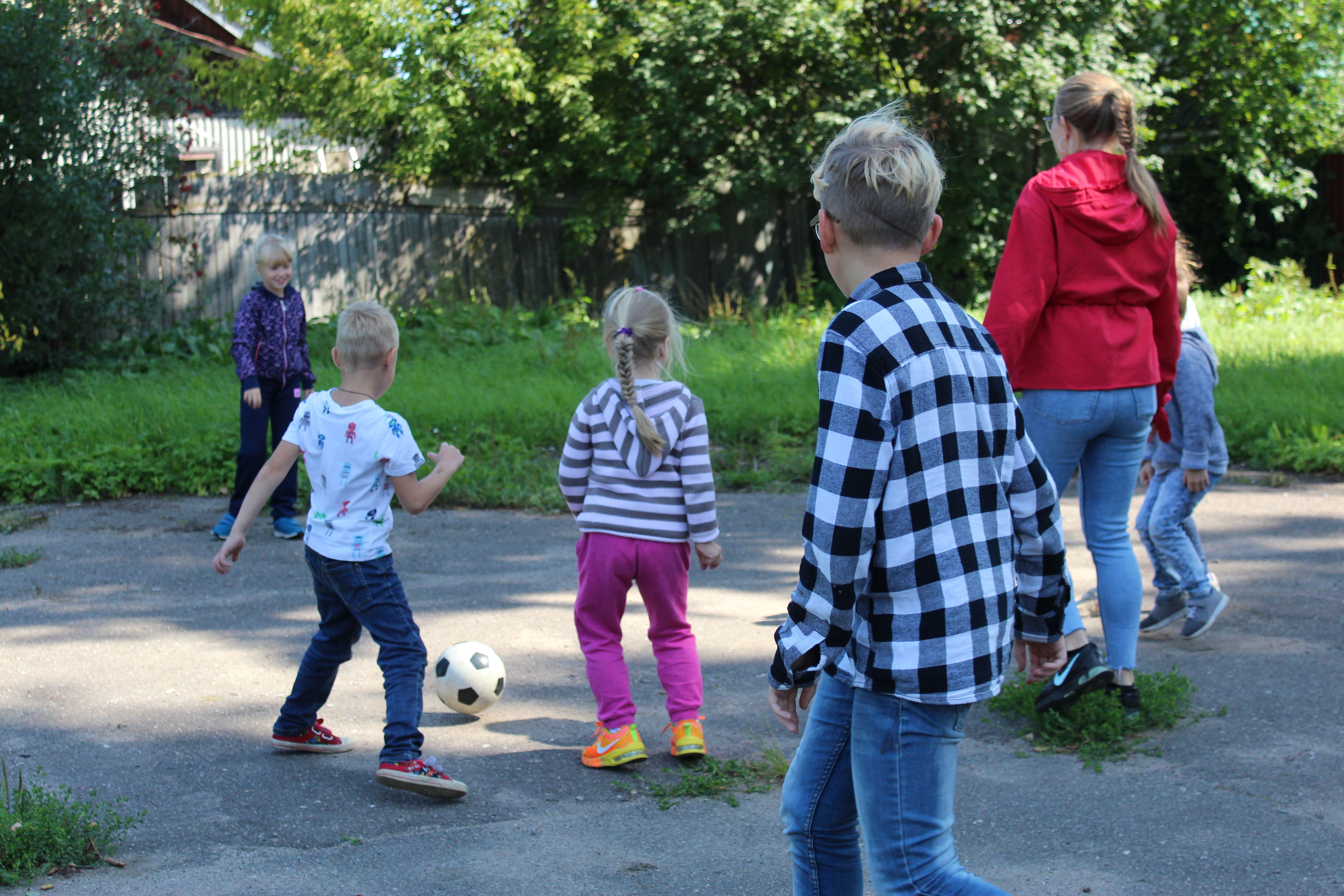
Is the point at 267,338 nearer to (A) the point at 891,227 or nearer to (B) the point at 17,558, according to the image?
(B) the point at 17,558

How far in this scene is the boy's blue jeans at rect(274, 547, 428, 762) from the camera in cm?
348

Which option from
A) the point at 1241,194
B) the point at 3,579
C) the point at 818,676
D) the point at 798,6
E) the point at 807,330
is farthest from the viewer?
the point at 1241,194

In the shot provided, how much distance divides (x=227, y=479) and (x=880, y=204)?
272 inches

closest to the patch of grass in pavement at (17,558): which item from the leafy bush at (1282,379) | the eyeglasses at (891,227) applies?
the eyeglasses at (891,227)

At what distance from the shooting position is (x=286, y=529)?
6750 mm

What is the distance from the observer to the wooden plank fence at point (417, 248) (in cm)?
1248

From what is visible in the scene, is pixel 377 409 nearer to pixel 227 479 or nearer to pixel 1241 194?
pixel 227 479

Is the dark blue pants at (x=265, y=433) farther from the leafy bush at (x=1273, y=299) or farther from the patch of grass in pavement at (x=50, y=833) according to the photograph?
the leafy bush at (x=1273, y=299)

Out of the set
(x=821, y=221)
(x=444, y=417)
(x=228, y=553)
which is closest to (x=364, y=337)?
(x=228, y=553)

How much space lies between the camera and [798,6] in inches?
574

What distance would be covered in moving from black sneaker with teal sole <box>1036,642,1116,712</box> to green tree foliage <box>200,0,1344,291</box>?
11.8 meters

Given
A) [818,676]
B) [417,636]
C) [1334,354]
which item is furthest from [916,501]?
[1334,354]

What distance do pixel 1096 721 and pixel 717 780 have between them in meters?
1.28

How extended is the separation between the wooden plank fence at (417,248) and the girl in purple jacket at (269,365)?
19.2 ft
